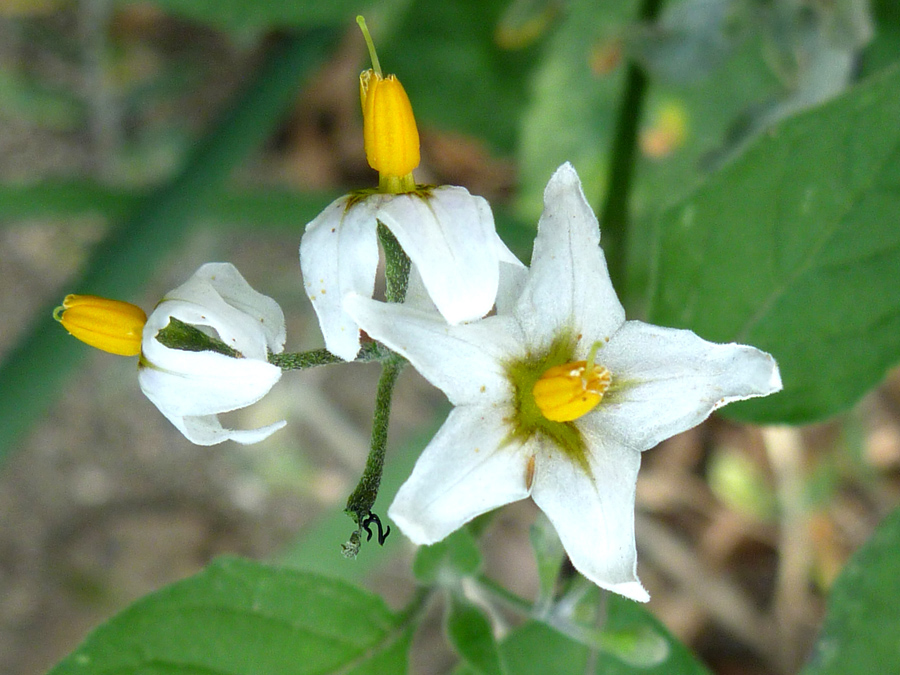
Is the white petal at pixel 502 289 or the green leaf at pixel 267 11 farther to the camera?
the green leaf at pixel 267 11

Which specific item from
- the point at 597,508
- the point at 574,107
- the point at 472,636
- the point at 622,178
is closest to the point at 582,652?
the point at 472,636

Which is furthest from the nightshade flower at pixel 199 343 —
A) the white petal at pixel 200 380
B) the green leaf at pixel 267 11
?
the green leaf at pixel 267 11

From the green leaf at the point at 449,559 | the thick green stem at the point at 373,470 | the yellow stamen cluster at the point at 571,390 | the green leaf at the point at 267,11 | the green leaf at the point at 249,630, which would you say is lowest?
the green leaf at the point at 249,630

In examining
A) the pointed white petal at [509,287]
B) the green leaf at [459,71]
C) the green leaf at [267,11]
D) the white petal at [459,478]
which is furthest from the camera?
the green leaf at [459,71]

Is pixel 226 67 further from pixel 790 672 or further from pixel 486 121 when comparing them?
pixel 790 672

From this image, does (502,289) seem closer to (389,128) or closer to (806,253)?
(389,128)

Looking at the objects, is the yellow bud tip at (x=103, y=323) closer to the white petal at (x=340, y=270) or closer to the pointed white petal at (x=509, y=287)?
the white petal at (x=340, y=270)

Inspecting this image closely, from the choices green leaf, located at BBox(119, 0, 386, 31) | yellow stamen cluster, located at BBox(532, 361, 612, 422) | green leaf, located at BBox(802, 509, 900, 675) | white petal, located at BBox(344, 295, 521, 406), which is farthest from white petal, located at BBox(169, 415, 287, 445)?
green leaf, located at BBox(119, 0, 386, 31)
